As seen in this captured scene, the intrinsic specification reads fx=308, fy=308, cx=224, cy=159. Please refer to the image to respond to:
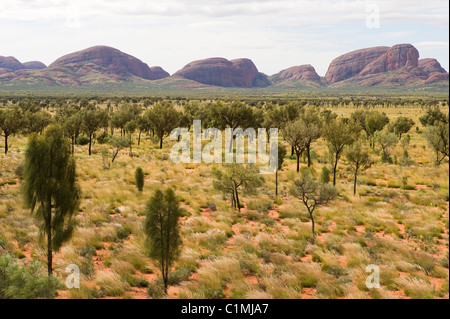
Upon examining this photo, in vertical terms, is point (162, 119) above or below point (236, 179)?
above

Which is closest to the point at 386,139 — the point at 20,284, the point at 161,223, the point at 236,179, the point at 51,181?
the point at 236,179

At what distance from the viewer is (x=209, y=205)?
74.2 ft

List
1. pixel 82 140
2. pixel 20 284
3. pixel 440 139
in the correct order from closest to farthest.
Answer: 1. pixel 20 284
2. pixel 440 139
3. pixel 82 140

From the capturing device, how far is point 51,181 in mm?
10461

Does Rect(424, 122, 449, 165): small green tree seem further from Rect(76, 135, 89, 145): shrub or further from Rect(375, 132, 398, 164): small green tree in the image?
Rect(76, 135, 89, 145): shrub

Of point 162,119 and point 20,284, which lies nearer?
point 20,284

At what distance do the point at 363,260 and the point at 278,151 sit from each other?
49.7 ft

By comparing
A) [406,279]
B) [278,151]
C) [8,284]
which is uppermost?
[278,151]

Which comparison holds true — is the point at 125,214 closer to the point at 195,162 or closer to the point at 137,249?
the point at 137,249

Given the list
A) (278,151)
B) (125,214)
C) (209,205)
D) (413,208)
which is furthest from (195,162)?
(413,208)

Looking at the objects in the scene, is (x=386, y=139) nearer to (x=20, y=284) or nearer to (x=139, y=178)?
(x=139, y=178)

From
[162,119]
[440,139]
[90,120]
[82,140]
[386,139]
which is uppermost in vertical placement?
[162,119]

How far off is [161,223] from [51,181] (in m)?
3.98

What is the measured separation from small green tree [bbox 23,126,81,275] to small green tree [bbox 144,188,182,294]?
2.98 metres
